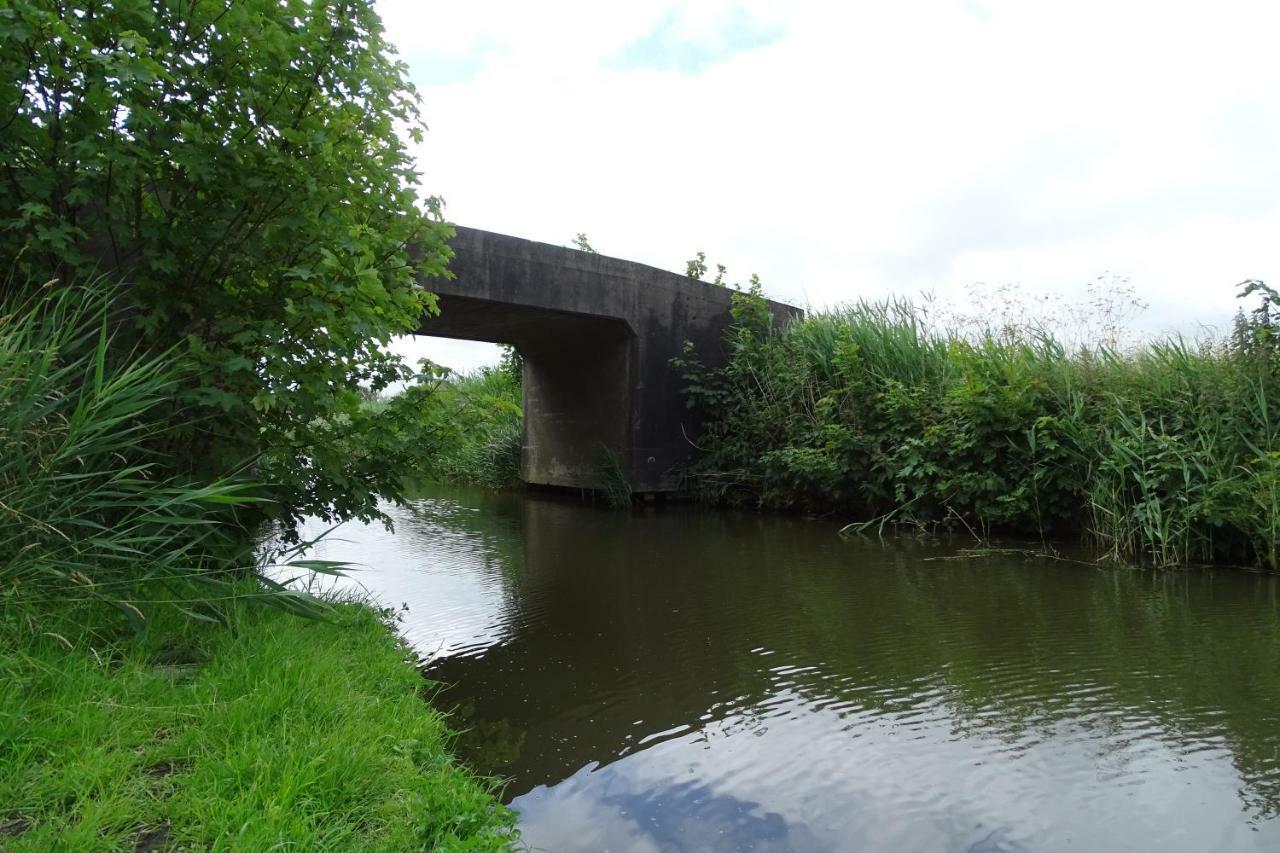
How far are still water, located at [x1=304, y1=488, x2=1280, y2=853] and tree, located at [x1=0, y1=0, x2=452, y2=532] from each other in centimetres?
155

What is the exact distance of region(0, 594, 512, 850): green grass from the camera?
1.84 meters

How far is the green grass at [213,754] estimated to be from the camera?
184 cm

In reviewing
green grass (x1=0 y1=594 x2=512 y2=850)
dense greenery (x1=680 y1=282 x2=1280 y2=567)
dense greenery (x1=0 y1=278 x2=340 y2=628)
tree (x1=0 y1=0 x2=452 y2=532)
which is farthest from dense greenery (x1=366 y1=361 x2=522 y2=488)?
dense greenery (x1=680 y1=282 x2=1280 y2=567)

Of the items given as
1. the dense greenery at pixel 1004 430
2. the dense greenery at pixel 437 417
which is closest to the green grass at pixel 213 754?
the dense greenery at pixel 437 417

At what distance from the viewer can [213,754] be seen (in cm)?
216

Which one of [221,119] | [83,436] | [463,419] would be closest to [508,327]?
[463,419]

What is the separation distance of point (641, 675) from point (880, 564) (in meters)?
3.53

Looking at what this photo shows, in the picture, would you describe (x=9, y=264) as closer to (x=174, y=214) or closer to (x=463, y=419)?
(x=174, y=214)

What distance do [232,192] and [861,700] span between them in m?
3.51

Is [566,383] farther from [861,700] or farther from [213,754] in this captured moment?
[213,754]

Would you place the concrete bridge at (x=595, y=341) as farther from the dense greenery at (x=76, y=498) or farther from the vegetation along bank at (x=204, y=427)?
the dense greenery at (x=76, y=498)

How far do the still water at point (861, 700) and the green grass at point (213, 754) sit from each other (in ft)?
1.53

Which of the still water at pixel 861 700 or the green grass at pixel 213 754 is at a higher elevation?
the green grass at pixel 213 754

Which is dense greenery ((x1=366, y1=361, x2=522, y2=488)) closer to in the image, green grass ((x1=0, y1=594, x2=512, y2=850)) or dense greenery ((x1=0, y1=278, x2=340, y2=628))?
dense greenery ((x1=0, y1=278, x2=340, y2=628))
